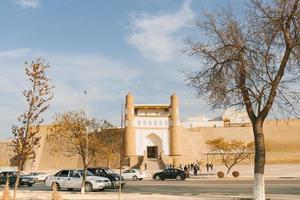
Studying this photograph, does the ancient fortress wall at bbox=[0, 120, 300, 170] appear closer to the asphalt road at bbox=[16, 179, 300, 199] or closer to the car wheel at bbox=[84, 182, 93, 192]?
Answer: the asphalt road at bbox=[16, 179, 300, 199]

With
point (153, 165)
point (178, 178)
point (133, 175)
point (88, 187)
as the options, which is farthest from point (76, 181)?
point (153, 165)

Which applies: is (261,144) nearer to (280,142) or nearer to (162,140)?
(162,140)

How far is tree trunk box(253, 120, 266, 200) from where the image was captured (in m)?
17.0

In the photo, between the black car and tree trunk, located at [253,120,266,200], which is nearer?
tree trunk, located at [253,120,266,200]

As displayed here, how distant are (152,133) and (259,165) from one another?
64.1 meters

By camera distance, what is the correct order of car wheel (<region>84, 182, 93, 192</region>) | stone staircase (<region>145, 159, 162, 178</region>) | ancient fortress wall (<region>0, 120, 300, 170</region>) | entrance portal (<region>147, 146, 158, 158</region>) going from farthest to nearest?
1. ancient fortress wall (<region>0, 120, 300, 170</region>)
2. entrance portal (<region>147, 146, 158, 158</region>)
3. stone staircase (<region>145, 159, 162, 178</region>)
4. car wheel (<region>84, 182, 93, 192</region>)

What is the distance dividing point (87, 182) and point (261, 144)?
41.8 ft

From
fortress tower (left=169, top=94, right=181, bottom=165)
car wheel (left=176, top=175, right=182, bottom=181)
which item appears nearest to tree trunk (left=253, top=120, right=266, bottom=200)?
car wheel (left=176, top=175, right=182, bottom=181)

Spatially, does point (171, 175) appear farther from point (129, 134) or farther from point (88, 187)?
point (129, 134)

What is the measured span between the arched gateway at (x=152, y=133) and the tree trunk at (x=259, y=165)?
60950mm

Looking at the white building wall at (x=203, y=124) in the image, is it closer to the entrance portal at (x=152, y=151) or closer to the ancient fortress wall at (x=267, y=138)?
the ancient fortress wall at (x=267, y=138)

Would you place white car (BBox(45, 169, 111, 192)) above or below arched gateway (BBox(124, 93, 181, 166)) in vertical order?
below

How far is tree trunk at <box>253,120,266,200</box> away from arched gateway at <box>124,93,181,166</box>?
6095 centimetres

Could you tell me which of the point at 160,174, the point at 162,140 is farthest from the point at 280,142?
the point at 160,174
